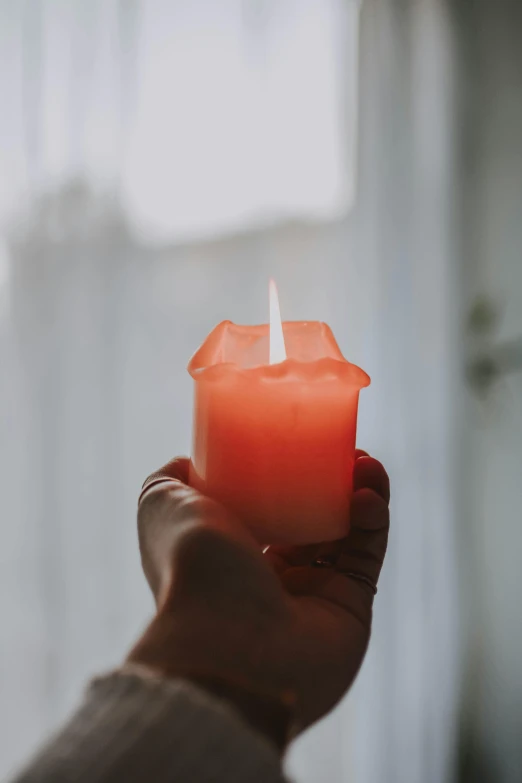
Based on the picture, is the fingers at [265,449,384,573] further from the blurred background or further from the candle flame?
the blurred background

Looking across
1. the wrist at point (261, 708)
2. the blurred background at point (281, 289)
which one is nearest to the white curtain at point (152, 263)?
the blurred background at point (281, 289)

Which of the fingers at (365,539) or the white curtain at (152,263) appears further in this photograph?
the white curtain at (152,263)

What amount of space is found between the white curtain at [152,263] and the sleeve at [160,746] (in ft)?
2.96

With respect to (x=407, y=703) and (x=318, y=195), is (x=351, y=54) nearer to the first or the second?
(x=318, y=195)

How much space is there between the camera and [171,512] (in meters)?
0.58

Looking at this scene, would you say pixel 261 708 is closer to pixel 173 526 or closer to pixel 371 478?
pixel 173 526

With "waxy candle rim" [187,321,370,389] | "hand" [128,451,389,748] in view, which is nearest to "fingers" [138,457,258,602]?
"hand" [128,451,389,748]

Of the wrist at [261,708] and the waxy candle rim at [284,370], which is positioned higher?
the waxy candle rim at [284,370]

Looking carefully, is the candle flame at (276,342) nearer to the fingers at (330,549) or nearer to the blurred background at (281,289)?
the fingers at (330,549)

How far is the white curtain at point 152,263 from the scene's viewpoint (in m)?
1.22

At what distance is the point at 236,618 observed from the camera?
52 centimetres

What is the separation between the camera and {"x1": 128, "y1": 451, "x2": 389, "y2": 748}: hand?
0.50 m

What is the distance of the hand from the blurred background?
0.71 m

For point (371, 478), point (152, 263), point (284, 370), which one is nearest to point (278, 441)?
point (284, 370)
